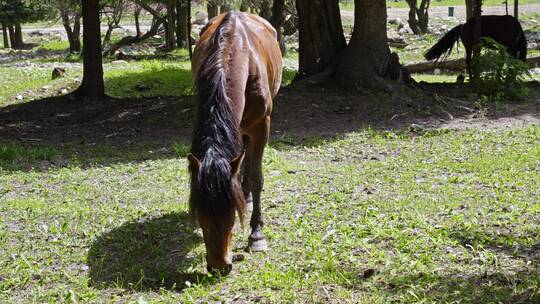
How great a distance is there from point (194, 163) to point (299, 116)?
25.2 ft

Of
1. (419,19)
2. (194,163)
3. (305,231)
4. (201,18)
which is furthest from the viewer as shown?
(201,18)

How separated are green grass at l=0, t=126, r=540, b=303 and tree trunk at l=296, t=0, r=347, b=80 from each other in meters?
4.97

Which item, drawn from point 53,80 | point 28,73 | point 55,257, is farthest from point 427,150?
point 28,73

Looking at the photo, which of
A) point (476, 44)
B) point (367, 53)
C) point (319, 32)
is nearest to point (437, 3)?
point (476, 44)

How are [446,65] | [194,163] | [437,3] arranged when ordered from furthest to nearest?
[437,3], [446,65], [194,163]

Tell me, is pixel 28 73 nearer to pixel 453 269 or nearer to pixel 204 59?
pixel 204 59

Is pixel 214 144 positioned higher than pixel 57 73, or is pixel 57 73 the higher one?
pixel 214 144

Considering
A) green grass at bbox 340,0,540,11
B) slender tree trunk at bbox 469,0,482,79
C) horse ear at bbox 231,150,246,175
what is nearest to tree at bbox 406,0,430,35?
green grass at bbox 340,0,540,11

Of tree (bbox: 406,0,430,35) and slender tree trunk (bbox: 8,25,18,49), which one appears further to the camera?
slender tree trunk (bbox: 8,25,18,49)

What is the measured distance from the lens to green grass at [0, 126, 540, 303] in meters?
4.92

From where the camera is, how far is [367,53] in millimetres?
13328

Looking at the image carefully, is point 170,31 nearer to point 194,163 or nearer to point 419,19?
point 419,19

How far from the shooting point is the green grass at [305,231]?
4.92 m

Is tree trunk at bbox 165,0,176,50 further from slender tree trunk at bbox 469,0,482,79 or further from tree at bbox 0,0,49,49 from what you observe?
slender tree trunk at bbox 469,0,482,79
